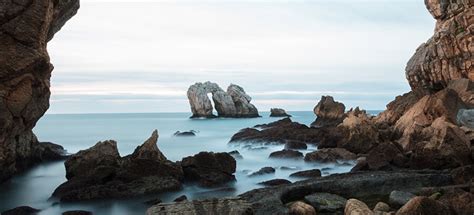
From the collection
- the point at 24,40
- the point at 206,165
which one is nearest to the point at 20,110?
the point at 24,40

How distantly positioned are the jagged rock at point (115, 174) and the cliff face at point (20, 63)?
4285mm

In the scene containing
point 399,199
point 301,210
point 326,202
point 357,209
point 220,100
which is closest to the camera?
point 357,209

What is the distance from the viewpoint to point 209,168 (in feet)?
91.5

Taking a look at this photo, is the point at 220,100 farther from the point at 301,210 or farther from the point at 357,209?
the point at 357,209

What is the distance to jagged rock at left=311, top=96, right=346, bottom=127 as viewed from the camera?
71.6 metres

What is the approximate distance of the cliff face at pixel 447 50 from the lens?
151 feet

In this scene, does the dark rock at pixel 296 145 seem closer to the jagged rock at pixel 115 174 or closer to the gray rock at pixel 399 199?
the jagged rock at pixel 115 174

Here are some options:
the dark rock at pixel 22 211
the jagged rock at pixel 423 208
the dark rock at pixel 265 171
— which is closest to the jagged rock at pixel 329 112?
the dark rock at pixel 265 171

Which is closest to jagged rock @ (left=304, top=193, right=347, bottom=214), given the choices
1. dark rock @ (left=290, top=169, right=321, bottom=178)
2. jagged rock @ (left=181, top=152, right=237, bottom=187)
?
dark rock @ (left=290, top=169, right=321, bottom=178)

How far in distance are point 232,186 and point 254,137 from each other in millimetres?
28002

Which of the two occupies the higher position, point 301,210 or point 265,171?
point 301,210

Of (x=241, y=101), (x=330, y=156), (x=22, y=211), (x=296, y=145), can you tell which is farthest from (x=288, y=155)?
(x=241, y=101)

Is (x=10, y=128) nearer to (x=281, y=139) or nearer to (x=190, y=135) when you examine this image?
(x=281, y=139)

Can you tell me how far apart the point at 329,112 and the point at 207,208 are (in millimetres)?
63839
